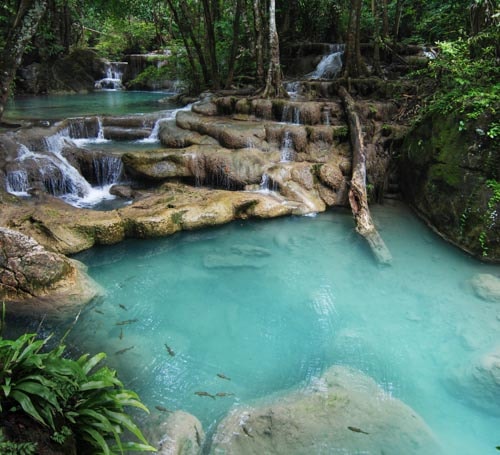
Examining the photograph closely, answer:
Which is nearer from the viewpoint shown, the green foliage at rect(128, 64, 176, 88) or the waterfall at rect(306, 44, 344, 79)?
the waterfall at rect(306, 44, 344, 79)

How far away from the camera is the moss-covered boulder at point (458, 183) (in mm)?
6070

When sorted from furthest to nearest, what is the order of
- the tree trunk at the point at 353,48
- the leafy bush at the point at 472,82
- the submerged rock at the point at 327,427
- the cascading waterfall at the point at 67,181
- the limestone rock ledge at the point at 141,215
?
the tree trunk at the point at 353,48
the cascading waterfall at the point at 67,181
the leafy bush at the point at 472,82
the limestone rock ledge at the point at 141,215
the submerged rock at the point at 327,427

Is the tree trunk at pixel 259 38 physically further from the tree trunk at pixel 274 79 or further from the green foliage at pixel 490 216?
the green foliage at pixel 490 216

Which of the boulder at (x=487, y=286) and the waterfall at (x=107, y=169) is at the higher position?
the waterfall at (x=107, y=169)

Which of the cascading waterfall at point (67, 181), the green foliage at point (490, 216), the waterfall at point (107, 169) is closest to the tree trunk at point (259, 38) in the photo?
the waterfall at point (107, 169)

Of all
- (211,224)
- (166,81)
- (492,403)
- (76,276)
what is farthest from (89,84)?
(492,403)

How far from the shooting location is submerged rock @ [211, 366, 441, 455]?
3.00 metres

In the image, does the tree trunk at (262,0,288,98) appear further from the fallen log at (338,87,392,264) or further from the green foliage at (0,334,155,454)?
the green foliage at (0,334,155,454)

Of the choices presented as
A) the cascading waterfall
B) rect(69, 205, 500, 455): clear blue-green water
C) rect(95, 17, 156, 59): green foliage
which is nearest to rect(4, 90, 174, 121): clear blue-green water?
the cascading waterfall

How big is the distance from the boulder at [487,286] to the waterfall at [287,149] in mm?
4882

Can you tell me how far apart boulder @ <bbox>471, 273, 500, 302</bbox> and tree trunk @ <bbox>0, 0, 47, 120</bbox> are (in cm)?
693

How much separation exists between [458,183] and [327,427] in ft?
17.0

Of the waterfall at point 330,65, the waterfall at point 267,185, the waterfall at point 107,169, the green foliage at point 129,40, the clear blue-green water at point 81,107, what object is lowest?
the waterfall at point 267,185

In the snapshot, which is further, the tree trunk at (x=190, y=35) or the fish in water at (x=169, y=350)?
the tree trunk at (x=190, y=35)
